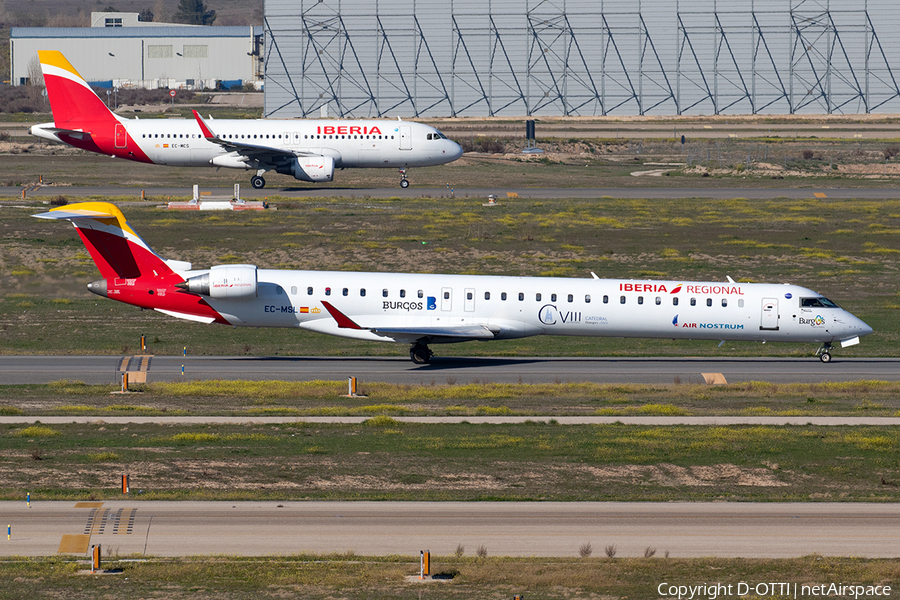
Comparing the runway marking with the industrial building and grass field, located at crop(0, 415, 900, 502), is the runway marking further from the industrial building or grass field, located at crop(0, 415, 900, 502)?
the industrial building

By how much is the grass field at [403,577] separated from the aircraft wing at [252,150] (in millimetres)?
56132

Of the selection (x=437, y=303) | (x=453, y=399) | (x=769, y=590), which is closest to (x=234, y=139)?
(x=437, y=303)

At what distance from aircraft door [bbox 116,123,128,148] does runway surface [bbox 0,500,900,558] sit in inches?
2165

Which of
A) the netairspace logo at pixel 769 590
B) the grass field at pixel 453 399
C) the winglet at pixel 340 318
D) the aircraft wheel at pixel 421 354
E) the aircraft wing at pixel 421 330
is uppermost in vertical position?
the winglet at pixel 340 318

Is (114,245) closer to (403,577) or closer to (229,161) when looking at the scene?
(403,577)

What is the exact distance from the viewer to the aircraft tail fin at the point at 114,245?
131 ft

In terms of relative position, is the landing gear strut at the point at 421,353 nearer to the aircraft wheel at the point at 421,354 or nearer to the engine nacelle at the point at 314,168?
the aircraft wheel at the point at 421,354

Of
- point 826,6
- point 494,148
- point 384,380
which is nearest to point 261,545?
point 384,380

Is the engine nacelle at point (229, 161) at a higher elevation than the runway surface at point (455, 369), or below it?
higher

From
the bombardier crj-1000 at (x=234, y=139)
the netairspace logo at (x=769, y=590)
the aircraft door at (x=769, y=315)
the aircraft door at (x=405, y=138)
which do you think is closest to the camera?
the netairspace logo at (x=769, y=590)

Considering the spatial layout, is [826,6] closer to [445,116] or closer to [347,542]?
[445,116]

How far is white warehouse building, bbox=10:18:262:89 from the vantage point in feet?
595

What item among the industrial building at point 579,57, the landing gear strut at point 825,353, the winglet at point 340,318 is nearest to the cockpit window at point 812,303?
the landing gear strut at point 825,353

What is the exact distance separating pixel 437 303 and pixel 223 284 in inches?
325
